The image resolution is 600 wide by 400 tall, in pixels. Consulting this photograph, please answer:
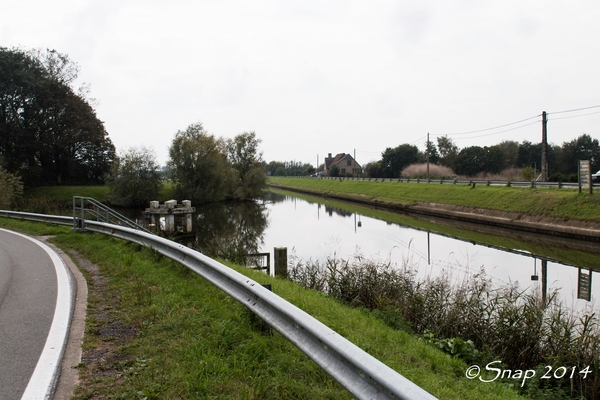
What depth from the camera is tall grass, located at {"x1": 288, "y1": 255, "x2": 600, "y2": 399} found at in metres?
5.64

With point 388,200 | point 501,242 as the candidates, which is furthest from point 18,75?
point 501,242

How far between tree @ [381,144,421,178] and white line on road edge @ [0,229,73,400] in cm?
7415

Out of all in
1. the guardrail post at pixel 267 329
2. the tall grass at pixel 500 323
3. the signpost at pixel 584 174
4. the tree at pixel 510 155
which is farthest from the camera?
the tree at pixel 510 155

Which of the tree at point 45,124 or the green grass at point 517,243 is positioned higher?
the tree at point 45,124

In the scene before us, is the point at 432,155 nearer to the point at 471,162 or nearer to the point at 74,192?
the point at 471,162

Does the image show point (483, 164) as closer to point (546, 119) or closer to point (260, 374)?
point (546, 119)

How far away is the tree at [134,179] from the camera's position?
45719 mm

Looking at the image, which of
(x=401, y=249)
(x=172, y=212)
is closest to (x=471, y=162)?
(x=172, y=212)

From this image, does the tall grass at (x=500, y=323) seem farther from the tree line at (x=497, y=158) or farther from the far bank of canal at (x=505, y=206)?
the tree line at (x=497, y=158)

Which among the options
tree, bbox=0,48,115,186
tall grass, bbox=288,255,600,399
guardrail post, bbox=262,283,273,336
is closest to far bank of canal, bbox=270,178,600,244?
tall grass, bbox=288,255,600,399

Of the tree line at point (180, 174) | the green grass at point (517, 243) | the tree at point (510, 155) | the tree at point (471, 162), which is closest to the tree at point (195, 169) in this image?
the tree line at point (180, 174)

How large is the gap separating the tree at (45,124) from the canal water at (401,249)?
84.4 feet

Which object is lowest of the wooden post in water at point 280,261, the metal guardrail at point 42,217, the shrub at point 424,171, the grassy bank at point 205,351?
the wooden post in water at point 280,261

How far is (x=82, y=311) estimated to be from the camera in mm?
5242
